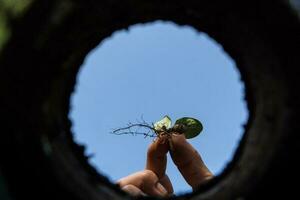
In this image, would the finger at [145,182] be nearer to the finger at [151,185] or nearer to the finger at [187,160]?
the finger at [151,185]

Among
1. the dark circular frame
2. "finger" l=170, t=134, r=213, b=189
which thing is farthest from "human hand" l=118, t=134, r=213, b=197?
the dark circular frame

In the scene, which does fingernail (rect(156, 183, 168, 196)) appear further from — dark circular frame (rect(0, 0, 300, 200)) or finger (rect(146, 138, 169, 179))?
dark circular frame (rect(0, 0, 300, 200))

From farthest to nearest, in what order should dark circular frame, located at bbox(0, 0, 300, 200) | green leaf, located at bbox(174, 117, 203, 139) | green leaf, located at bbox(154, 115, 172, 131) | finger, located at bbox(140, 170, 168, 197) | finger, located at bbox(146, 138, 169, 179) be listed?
green leaf, located at bbox(174, 117, 203, 139)
green leaf, located at bbox(154, 115, 172, 131)
finger, located at bbox(146, 138, 169, 179)
finger, located at bbox(140, 170, 168, 197)
dark circular frame, located at bbox(0, 0, 300, 200)

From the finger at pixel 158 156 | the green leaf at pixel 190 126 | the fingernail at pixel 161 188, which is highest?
the green leaf at pixel 190 126

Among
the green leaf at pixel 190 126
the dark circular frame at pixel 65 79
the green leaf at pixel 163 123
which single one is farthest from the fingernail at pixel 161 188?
the dark circular frame at pixel 65 79

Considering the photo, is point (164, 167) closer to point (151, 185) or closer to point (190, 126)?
point (151, 185)
